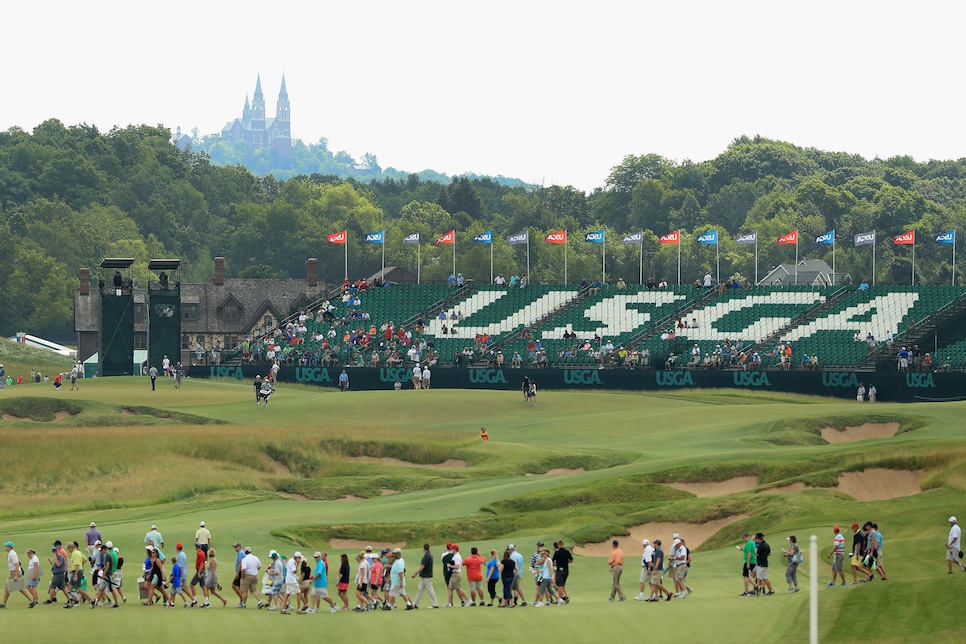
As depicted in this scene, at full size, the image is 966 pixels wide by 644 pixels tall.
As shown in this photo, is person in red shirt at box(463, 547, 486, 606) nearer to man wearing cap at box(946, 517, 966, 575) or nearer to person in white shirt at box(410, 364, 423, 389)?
man wearing cap at box(946, 517, 966, 575)

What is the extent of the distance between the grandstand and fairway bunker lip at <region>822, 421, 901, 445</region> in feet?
68.4

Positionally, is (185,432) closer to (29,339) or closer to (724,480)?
(724,480)

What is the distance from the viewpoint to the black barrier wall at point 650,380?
90.9m

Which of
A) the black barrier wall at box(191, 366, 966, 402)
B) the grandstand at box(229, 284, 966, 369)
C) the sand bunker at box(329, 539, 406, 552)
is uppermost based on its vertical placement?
the grandstand at box(229, 284, 966, 369)

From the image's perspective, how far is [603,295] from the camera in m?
112

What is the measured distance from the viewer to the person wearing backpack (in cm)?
3750

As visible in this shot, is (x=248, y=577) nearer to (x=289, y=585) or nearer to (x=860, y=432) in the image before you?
(x=289, y=585)

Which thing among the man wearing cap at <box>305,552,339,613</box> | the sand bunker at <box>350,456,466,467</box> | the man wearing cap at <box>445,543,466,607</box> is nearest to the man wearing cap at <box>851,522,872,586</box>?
the man wearing cap at <box>445,543,466,607</box>

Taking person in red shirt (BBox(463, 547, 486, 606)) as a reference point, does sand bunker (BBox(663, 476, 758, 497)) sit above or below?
above

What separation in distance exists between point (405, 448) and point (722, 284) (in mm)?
46108

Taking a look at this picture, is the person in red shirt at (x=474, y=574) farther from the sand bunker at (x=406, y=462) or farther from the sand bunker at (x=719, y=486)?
the sand bunker at (x=406, y=462)

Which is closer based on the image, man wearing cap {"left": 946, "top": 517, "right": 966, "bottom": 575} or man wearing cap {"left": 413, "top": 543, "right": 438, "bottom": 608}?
man wearing cap {"left": 413, "top": 543, "right": 438, "bottom": 608}

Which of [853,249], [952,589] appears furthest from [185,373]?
[853,249]

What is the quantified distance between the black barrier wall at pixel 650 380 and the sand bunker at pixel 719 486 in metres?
36.8
